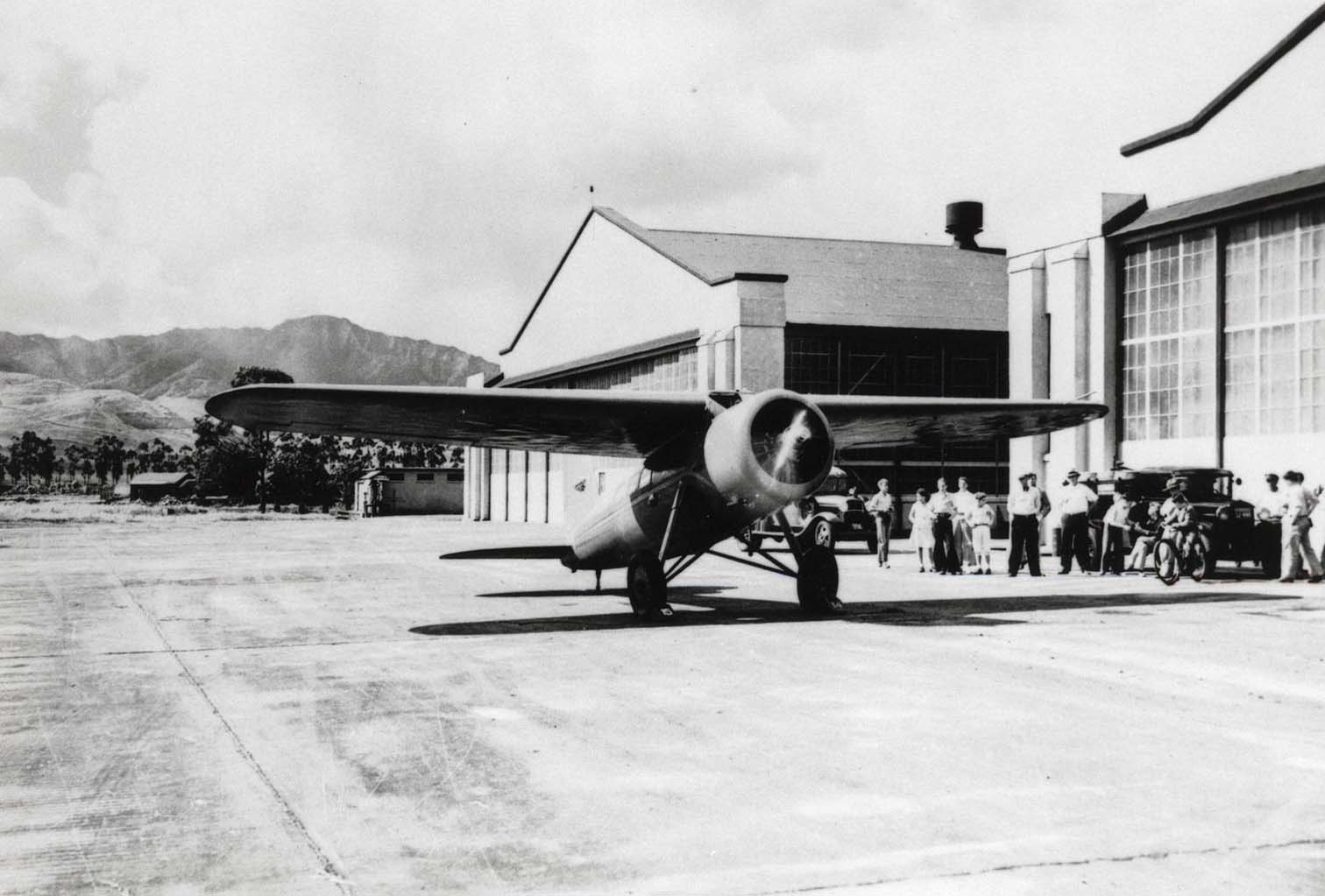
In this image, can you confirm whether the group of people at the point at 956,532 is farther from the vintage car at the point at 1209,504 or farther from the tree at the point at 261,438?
the tree at the point at 261,438

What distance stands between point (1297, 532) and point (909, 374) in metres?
18.6

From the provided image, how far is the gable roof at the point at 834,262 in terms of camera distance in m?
38.4

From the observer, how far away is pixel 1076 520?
20.9m

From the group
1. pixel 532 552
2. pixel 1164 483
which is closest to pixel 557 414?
→ pixel 532 552

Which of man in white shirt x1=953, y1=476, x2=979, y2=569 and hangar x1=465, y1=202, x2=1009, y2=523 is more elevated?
hangar x1=465, y1=202, x2=1009, y2=523

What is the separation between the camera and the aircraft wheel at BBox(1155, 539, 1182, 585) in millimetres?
18938

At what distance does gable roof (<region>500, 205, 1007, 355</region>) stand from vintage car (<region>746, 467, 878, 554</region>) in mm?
7437

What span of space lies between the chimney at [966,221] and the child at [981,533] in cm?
2434

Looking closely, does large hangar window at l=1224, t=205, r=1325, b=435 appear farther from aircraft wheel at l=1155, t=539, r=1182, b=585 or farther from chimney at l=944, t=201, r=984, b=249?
chimney at l=944, t=201, r=984, b=249

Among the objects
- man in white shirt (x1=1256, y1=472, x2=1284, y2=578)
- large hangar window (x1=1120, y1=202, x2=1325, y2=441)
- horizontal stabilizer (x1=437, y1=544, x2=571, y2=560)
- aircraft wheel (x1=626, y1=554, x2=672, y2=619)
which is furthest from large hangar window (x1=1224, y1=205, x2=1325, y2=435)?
aircraft wheel (x1=626, y1=554, x2=672, y2=619)

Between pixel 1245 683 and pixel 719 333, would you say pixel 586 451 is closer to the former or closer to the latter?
pixel 1245 683

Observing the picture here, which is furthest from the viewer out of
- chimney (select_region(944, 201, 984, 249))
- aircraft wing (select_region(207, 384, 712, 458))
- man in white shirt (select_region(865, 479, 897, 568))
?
chimney (select_region(944, 201, 984, 249))

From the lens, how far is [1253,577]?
2034 cm

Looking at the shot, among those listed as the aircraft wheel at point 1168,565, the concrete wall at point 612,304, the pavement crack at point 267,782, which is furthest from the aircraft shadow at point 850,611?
the concrete wall at point 612,304
